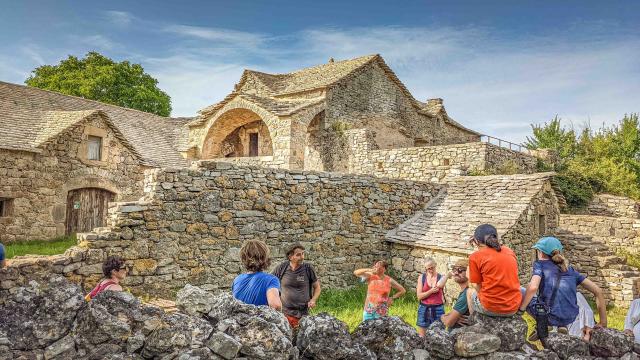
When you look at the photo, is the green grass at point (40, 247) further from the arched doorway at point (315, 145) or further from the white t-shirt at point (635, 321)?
the white t-shirt at point (635, 321)

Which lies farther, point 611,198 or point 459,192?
point 611,198

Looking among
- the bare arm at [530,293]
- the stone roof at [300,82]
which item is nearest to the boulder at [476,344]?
the bare arm at [530,293]

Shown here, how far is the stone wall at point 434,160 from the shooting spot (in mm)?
15414

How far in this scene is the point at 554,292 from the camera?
4.16 metres

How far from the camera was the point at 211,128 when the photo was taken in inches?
861

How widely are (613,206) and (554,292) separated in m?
17.0

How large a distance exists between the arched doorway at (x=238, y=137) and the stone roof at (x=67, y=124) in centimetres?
146

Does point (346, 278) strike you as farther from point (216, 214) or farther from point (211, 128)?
point (211, 128)

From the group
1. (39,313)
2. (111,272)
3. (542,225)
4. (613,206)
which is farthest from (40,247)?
(613,206)

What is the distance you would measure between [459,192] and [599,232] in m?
6.56

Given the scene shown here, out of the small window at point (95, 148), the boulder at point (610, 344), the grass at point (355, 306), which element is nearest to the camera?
the boulder at point (610, 344)

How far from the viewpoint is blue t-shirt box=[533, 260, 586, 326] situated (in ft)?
13.5

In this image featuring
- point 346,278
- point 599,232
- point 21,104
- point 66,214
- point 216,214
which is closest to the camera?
point 216,214

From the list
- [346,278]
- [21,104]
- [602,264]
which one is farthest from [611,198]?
[21,104]
